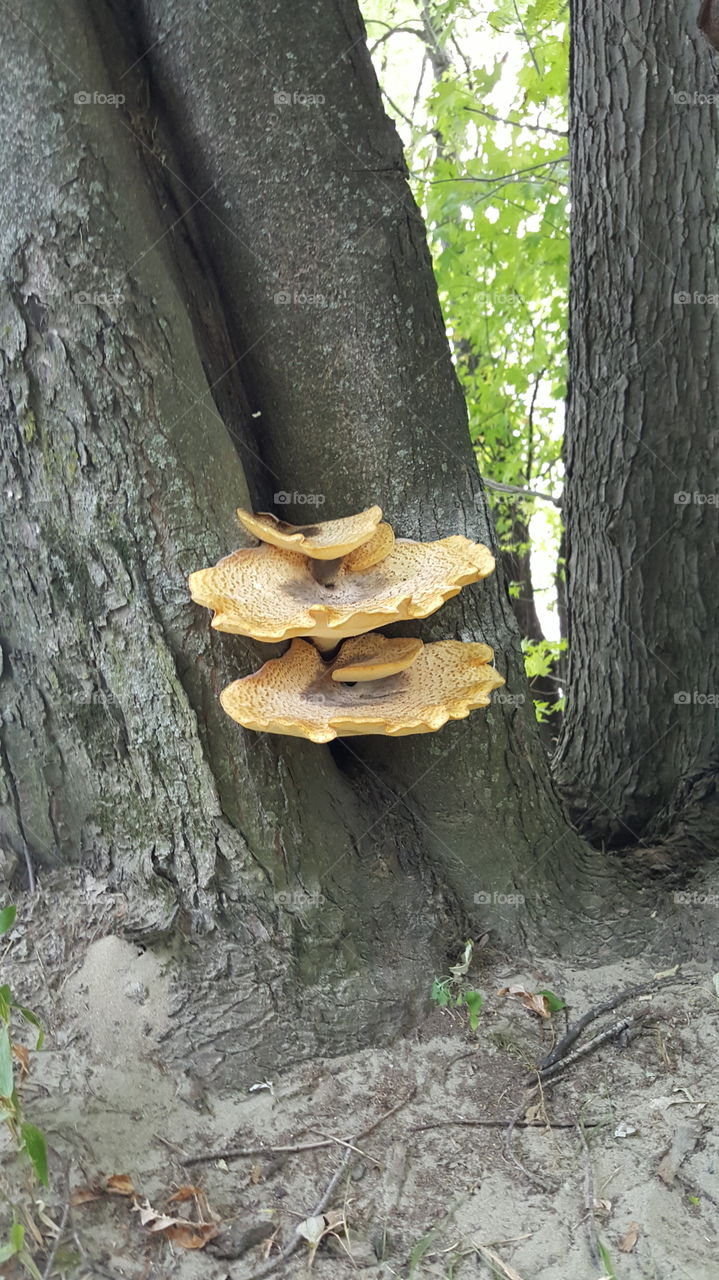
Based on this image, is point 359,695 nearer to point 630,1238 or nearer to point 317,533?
point 317,533

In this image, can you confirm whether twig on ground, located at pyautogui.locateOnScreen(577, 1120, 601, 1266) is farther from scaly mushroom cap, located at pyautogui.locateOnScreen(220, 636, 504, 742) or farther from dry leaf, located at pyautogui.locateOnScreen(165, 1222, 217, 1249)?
scaly mushroom cap, located at pyautogui.locateOnScreen(220, 636, 504, 742)

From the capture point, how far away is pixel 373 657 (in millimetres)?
2791

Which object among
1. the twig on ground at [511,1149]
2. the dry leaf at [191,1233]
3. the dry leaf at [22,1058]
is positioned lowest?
the twig on ground at [511,1149]

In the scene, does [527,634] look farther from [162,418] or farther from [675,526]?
[162,418]

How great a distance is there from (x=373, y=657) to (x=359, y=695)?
143 mm

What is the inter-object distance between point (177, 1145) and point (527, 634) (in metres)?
7.07

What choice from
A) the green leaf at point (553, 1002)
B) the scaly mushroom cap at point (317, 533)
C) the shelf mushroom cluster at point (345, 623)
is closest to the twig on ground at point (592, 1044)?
the green leaf at point (553, 1002)

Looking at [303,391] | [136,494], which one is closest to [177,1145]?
[136,494]

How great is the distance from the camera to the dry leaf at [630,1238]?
213cm

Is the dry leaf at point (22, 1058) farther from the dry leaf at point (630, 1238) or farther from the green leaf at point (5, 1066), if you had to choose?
the dry leaf at point (630, 1238)

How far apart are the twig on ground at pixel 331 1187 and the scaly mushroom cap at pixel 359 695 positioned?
3.59 feet

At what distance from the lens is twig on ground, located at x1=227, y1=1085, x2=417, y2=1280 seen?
6.81 feet

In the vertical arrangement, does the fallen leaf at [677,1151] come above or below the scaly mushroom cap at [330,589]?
below

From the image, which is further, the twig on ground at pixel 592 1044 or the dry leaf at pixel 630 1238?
the twig on ground at pixel 592 1044
